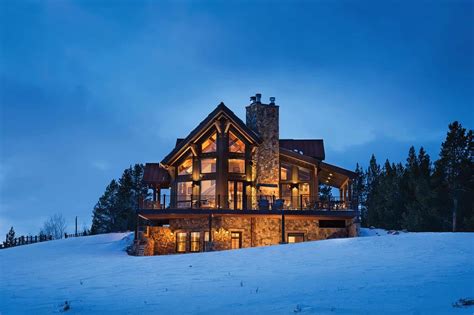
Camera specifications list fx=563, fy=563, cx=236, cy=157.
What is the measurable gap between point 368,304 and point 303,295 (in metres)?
1.92

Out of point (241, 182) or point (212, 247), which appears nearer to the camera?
point (212, 247)

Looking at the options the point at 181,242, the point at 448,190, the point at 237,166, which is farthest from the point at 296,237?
the point at 448,190

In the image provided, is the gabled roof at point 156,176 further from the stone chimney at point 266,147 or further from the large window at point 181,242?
the stone chimney at point 266,147

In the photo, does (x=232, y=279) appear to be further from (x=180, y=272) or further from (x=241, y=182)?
(x=241, y=182)

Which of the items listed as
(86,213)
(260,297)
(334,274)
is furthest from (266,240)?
(86,213)

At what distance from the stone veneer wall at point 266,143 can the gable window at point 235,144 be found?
103 cm

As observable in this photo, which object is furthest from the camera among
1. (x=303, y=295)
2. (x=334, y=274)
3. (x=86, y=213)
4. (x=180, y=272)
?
(x=86, y=213)

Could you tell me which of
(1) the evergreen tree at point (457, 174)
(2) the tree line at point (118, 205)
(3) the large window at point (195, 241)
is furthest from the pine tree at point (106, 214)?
(1) the evergreen tree at point (457, 174)

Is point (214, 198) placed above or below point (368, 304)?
above

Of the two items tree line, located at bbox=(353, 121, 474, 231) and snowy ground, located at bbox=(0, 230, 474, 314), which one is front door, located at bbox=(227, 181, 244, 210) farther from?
tree line, located at bbox=(353, 121, 474, 231)

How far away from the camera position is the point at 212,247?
3077cm

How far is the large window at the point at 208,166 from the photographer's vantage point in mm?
34844

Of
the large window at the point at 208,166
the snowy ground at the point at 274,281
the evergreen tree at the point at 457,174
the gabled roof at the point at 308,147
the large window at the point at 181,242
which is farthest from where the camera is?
the evergreen tree at the point at 457,174

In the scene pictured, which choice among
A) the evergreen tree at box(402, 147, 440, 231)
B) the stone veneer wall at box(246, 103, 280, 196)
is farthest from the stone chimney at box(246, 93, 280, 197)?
the evergreen tree at box(402, 147, 440, 231)
